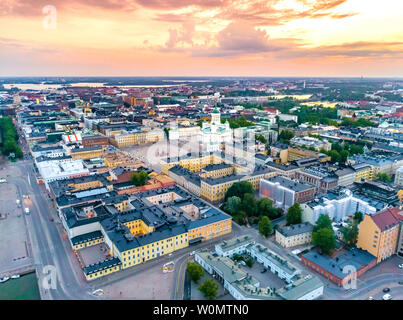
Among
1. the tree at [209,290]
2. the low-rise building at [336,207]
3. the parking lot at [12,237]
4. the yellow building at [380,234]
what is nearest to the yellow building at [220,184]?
the low-rise building at [336,207]

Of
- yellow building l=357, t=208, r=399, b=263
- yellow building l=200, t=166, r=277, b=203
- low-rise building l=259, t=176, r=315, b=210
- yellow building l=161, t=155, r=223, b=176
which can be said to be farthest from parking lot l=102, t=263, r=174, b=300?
yellow building l=161, t=155, r=223, b=176

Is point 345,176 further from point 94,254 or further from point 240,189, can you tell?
point 94,254

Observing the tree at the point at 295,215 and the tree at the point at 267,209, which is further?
the tree at the point at 267,209

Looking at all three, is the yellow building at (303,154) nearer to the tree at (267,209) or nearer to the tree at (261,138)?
the tree at (261,138)

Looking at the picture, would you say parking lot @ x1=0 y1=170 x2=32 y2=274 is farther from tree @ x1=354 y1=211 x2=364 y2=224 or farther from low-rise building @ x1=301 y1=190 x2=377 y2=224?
tree @ x1=354 y1=211 x2=364 y2=224

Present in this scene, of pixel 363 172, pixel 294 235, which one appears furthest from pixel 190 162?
pixel 363 172
